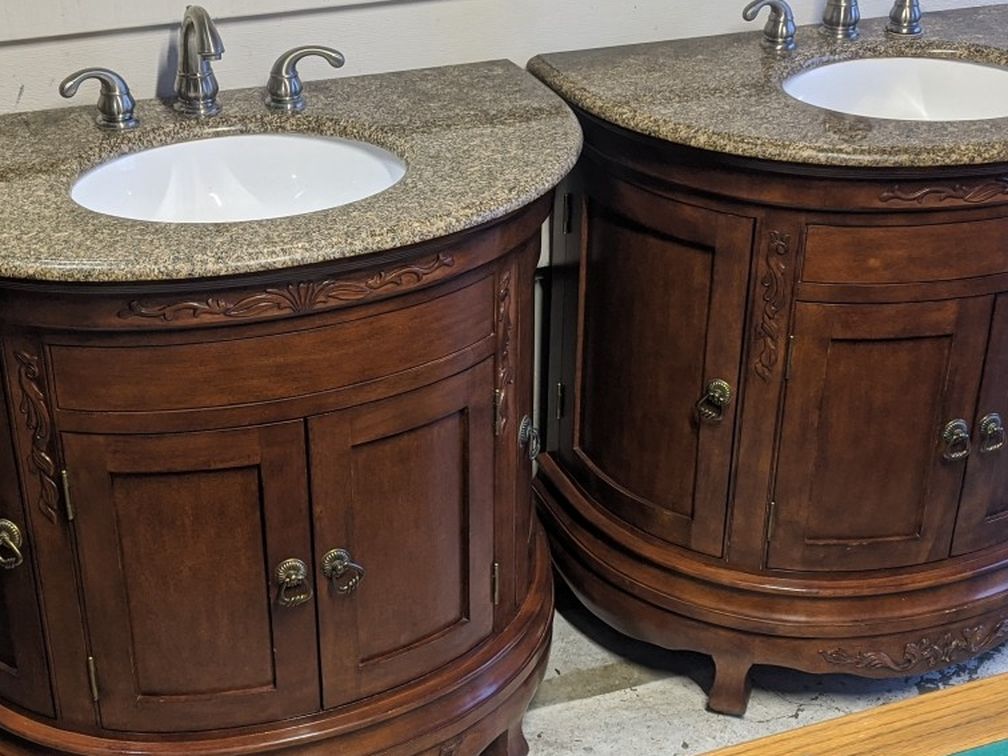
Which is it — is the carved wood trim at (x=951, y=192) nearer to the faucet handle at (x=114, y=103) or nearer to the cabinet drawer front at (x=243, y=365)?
the cabinet drawer front at (x=243, y=365)

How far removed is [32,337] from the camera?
54.5 inches

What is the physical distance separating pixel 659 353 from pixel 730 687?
1.64ft

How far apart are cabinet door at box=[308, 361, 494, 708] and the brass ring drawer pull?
0.32m

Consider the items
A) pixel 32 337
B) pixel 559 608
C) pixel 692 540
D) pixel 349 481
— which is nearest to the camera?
pixel 32 337

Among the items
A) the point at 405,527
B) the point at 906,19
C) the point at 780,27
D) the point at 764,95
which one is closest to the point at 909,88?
the point at 906,19

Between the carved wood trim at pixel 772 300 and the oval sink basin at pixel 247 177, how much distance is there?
0.47 m

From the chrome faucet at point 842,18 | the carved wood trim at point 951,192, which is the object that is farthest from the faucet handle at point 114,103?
the chrome faucet at point 842,18

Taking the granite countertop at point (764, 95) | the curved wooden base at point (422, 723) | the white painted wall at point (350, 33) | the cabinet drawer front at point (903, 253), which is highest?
the white painted wall at point (350, 33)

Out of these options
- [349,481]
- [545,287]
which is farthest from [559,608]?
[349,481]

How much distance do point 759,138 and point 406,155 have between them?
41 cm

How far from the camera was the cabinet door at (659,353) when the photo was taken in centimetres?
176

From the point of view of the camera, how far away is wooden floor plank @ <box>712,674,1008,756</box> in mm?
1085

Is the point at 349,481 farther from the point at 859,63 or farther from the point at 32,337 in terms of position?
the point at 859,63

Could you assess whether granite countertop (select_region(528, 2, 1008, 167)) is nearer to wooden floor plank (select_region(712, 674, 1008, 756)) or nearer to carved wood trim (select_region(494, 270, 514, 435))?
carved wood trim (select_region(494, 270, 514, 435))
